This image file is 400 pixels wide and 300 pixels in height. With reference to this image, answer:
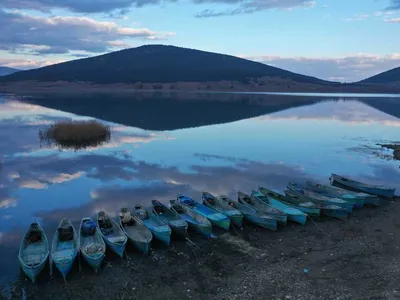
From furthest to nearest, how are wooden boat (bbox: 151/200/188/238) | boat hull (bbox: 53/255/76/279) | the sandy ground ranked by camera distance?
wooden boat (bbox: 151/200/188/238) < boat hull (bbox: 53/255/76/279) < the sandy ground

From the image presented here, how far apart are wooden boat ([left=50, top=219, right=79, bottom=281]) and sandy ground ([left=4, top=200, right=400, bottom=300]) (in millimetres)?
717

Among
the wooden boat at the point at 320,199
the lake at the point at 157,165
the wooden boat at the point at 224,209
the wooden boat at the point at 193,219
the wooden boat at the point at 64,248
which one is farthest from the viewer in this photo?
the lake at the point at 157,165

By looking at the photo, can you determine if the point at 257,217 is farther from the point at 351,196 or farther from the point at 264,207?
the point at 351,196

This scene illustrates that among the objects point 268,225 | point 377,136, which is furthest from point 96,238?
point 377,136

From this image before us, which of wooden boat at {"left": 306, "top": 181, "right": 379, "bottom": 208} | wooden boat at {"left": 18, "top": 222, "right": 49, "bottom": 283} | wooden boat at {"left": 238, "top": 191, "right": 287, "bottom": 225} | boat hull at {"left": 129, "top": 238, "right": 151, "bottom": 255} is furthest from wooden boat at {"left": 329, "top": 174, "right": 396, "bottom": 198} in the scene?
wooden boat at {"left": 18, "top": 222, "right": 49, "bottom": 283}

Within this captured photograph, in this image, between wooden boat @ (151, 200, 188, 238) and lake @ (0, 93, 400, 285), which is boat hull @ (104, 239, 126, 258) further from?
lake @ (0, 93, 400, 285)

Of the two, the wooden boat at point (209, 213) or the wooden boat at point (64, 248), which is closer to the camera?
the wooden boat at point (64, 248)

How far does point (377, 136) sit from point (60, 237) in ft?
190

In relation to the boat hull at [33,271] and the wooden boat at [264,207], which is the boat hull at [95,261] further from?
the wooden boat at [264,207]

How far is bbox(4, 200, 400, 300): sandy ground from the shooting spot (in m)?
16.4

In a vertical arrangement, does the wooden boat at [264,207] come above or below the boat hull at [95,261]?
above

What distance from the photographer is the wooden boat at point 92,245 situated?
18062 mm

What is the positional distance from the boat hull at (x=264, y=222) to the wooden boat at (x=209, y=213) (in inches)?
72.4

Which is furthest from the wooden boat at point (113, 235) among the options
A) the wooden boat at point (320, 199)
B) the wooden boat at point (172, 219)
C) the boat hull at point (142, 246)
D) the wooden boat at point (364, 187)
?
the wooden boat at point (364, 187)
